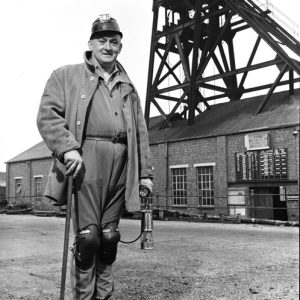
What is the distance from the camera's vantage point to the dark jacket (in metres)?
2.78

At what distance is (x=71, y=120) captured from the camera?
9.41ft

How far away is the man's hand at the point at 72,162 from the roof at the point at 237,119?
51.3 ft

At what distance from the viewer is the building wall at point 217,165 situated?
56.4 feet

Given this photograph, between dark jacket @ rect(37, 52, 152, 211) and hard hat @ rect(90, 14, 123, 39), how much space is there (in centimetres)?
25

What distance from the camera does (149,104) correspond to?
23.5 meters

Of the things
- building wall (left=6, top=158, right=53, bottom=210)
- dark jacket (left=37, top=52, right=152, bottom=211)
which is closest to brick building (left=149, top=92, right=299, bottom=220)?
building wall (left=6, top=158, right=53, bottom=210)

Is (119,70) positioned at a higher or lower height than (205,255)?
higher

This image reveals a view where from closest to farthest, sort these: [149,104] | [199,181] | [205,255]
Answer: [205,255], [199,181], [149,104]

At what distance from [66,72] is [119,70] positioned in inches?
15.5

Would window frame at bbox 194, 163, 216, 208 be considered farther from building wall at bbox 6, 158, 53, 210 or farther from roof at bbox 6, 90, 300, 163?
building wall at bbox 6, 158, 53, 210

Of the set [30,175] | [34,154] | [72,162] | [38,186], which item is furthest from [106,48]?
[34,154]

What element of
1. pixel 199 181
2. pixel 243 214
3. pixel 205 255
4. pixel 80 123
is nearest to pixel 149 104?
pixel 199 181

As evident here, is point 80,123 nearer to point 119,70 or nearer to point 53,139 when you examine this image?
point 53,139

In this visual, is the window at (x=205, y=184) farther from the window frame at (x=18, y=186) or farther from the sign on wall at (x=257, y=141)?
the window frame at (x=18, y=186)
